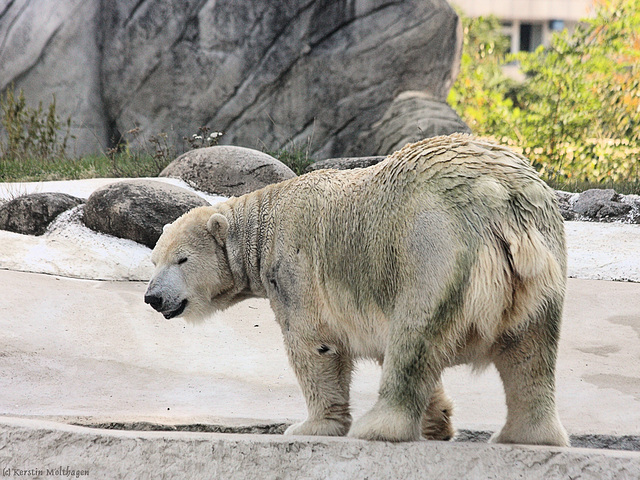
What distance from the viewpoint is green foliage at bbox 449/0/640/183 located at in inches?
473

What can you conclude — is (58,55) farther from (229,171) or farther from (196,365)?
(196,365)

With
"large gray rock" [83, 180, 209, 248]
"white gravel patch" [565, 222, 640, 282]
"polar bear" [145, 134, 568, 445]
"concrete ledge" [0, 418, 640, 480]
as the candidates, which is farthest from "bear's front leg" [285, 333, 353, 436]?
"white gravel patch" [565, 222, 640, 282]

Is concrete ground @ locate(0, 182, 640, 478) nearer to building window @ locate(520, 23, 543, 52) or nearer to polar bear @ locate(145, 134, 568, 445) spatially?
polar bear @ locate(145, 134, 568, 445)

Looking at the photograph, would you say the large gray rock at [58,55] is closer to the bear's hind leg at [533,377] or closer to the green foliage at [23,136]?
the green foliage at [23,136]

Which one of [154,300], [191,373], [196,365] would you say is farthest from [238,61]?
[154,300]

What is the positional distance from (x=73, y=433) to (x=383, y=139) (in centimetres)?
931

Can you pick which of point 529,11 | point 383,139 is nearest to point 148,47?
point 383,139

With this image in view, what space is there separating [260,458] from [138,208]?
4932mm

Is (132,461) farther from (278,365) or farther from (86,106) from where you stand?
(86,106)

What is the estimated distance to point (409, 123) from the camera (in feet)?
36.7

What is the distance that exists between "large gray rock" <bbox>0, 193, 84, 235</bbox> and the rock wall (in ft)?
14.8

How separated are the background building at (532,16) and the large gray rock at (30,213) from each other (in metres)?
23.7

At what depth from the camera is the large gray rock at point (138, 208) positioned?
712 centimetres

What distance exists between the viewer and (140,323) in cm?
574
